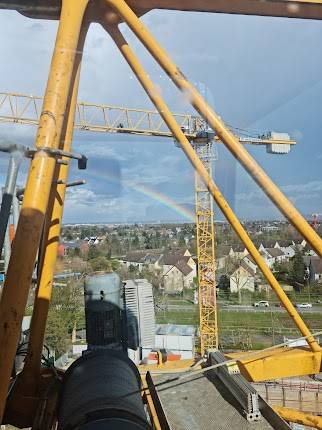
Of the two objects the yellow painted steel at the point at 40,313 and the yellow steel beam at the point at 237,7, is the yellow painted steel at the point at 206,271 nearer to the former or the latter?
the yellow steel beam at the point at 237,7

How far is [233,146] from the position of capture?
2414 mm

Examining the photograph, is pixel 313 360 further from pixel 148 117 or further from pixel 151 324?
pixel 148 117

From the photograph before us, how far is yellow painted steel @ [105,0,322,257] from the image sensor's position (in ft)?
7.79

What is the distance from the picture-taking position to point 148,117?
9.55 m

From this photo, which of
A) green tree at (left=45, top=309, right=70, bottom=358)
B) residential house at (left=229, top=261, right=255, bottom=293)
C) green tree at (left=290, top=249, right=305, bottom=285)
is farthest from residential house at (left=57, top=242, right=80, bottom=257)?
residential house at (left=229, top=261, right=255, bottom=293)

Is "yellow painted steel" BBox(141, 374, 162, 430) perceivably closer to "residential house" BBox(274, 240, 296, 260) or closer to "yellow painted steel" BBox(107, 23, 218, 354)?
"residential house" BBox(274, 240, 296, 260)

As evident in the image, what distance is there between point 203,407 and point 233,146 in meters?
1.46

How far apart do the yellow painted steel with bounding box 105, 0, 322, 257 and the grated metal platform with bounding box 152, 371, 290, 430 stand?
100 centimetres

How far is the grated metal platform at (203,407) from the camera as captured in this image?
1.89m

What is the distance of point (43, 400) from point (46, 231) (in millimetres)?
963

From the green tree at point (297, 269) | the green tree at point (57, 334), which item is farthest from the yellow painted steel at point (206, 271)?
the green tree at point (57, 334)

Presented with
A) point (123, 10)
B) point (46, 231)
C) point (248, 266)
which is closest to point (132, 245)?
point (46, 231)

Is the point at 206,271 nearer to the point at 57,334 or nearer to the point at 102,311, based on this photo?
the point at 57,334

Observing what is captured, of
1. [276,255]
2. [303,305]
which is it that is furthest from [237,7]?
[303,305]
